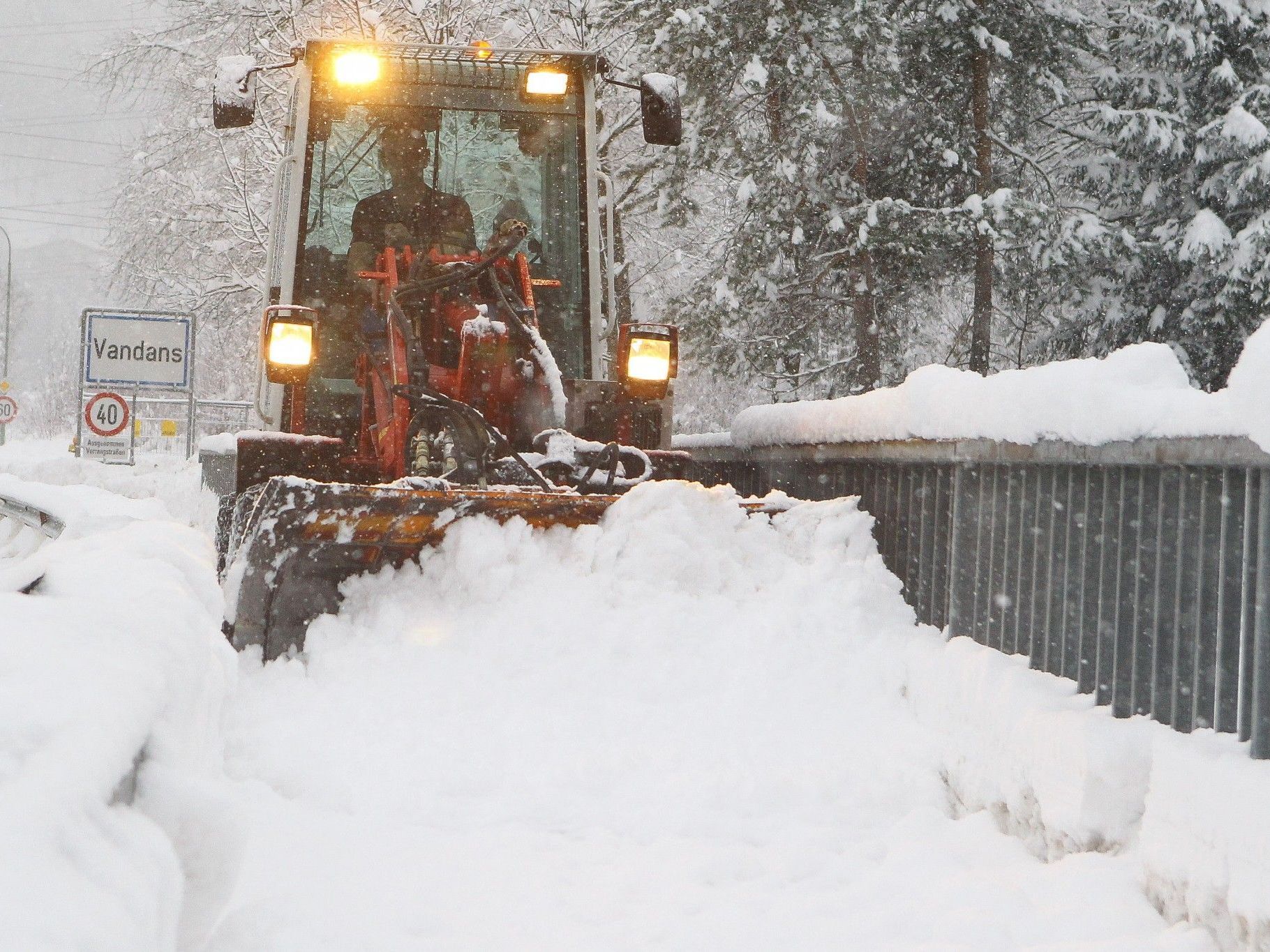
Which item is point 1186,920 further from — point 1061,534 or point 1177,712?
point 1061,534

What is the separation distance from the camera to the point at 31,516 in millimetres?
7137

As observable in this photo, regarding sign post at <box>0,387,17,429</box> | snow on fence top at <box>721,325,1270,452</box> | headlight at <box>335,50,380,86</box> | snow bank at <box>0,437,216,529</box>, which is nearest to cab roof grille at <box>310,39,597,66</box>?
headlight at <box>335,50,380,86</box>

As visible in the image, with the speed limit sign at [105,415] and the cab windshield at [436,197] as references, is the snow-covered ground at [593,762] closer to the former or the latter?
the cab windshield at [436,197]

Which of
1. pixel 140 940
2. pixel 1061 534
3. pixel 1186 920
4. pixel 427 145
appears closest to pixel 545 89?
pixel 427 145

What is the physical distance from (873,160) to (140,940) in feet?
48.4

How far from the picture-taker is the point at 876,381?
49.2 feet

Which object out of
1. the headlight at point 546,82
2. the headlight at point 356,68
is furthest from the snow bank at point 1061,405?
the headlight at point 356,68

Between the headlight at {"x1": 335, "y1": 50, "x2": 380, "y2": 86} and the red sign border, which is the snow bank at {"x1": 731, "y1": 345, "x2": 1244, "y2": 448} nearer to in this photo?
the headlight at {"x1": 335, "y1": 50, "x2": 380, "y2": 86}

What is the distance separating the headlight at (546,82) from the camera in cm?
675

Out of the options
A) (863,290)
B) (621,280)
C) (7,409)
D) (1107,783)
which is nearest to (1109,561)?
(1107,783)

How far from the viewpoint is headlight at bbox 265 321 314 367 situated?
595 cm

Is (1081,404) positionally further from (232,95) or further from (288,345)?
(232,95)

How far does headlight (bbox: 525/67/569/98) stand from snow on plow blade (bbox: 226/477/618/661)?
2.96 m

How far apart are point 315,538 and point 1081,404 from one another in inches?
107
